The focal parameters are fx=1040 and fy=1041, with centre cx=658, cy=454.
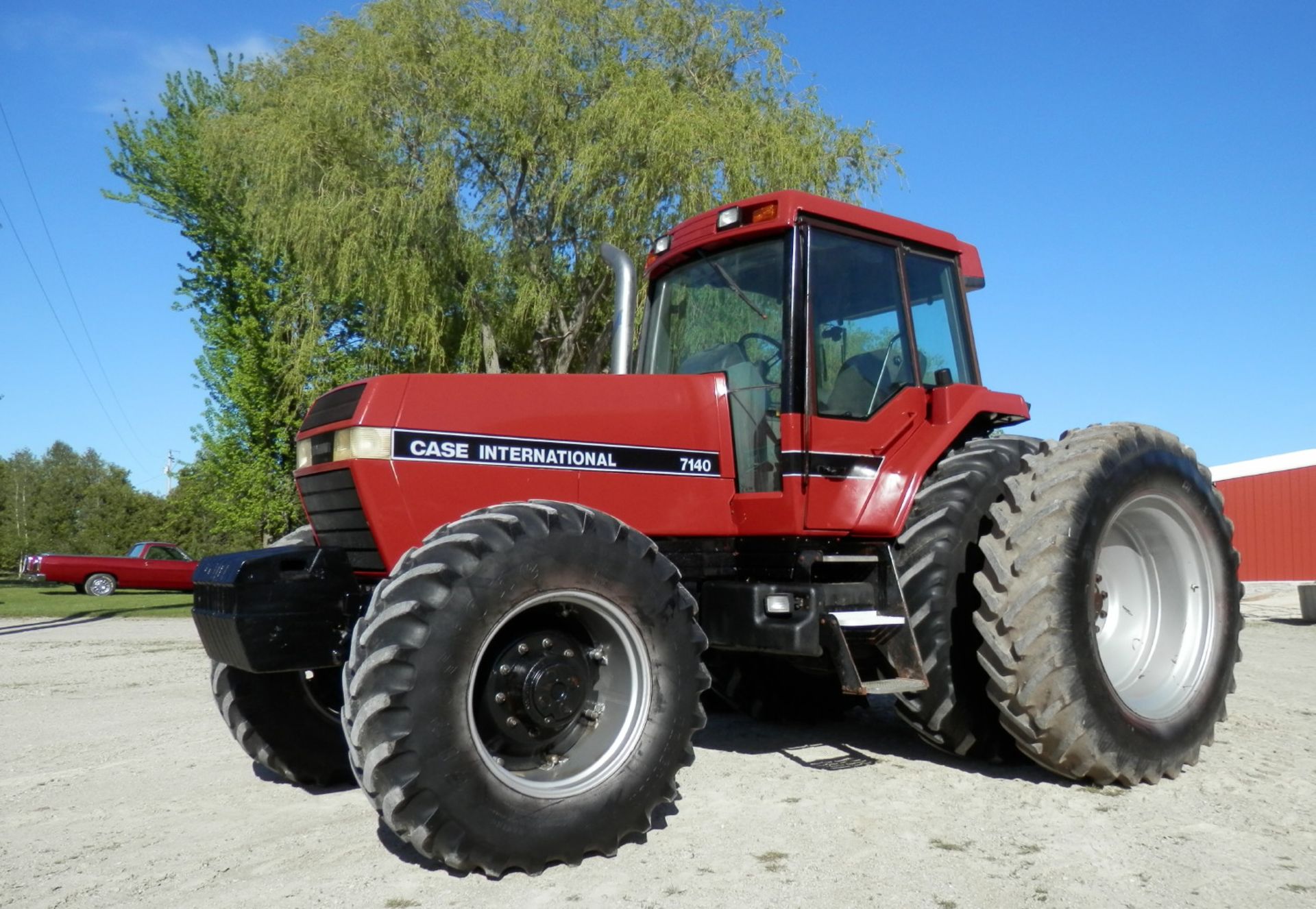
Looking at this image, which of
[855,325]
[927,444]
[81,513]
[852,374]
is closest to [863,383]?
[852,374]

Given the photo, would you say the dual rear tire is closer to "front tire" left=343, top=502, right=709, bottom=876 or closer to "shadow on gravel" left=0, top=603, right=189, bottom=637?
"front tire" left=343, top=502, right=709, bottom=876

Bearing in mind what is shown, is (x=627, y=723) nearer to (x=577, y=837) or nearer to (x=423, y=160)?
(x=577, y=837)

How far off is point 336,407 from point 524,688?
137 centimetres

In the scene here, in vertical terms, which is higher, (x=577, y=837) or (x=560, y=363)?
(x=560, y=363)

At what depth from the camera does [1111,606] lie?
5.21 meters

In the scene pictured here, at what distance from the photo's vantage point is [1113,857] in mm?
3619

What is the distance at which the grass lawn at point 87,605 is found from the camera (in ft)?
60.8

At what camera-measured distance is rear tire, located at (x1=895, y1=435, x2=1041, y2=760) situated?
180 inches

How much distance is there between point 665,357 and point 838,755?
2.22 m

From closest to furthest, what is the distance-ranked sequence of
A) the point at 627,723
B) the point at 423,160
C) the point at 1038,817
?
the point at 627,723 < the point at 1038,817 < the point at 423,160

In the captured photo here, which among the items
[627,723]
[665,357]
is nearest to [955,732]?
[627,723]

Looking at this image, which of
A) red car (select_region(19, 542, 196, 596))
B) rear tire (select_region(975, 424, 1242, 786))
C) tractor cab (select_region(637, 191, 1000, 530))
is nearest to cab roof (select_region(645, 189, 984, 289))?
tractor cab (select_region(637, 191, 1000, 530))

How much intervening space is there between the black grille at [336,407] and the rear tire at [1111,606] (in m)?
2.66

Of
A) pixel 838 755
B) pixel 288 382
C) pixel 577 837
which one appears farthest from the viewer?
pixel 288 382
